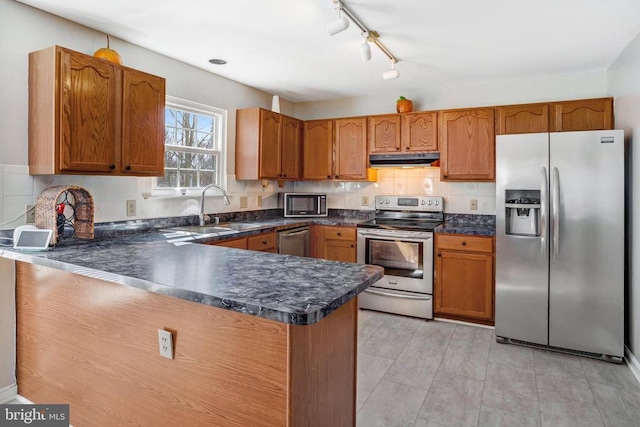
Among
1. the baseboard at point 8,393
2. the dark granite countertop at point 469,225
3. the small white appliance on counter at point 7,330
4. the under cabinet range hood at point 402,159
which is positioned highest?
the under cabinet range hood at point 402,159

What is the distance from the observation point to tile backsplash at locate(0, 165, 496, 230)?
2.38 metres

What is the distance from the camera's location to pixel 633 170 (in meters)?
2.88

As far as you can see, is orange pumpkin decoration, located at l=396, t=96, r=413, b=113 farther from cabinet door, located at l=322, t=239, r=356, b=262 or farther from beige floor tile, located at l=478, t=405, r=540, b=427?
beige floor tile, located at l=478, t=405, r=540, b=427

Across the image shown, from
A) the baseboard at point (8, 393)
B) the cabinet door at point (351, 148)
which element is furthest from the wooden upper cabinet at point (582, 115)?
the baseboard at point (8, 393)

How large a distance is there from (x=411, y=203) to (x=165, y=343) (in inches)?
135

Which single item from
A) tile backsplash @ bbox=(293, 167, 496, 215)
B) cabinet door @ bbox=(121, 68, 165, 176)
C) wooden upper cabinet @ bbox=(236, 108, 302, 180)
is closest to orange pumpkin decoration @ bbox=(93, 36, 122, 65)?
cabinet door @ bbox=(121, 68, 165, 176)

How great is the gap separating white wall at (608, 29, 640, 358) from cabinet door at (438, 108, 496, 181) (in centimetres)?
106

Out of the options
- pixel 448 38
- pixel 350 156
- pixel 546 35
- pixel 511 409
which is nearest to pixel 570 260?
pixel 511 409

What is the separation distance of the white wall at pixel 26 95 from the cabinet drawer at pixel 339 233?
121cm

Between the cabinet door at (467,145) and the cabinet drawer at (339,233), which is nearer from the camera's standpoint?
the cabinet door at (467,145)

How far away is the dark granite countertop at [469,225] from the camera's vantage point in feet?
12.0

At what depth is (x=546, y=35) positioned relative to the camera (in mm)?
Answer: 2834

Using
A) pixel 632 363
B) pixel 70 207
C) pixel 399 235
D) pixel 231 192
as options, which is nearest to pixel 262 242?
pixel 231 192

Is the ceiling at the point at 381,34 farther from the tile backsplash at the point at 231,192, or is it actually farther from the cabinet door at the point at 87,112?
the tile backsplash at the point at 231,192
